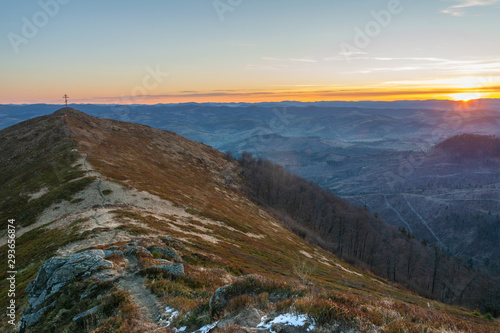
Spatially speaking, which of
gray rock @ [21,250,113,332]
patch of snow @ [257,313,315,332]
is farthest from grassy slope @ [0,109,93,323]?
patch of snow @ [257,313,315,332]

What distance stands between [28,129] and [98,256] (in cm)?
12704

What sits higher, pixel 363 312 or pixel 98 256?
pixel 363 312

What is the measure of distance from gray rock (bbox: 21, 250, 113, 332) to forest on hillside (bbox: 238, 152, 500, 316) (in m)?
90.4

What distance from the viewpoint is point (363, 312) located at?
1084 centimetres

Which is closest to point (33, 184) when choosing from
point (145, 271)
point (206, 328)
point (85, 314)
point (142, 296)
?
point (145, 271)

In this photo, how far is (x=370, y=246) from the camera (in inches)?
4692

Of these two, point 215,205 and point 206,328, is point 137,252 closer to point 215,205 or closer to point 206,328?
point 206,328

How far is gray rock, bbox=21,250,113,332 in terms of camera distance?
55.0 feet

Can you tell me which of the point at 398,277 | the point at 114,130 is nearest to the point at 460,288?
the point at 398,277

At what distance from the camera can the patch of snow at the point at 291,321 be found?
32.6 feet

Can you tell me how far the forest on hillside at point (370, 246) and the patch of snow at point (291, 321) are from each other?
309ft

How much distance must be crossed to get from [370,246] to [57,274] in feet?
414

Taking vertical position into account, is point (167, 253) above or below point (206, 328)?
below

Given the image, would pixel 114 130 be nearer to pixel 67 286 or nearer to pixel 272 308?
pixel 67 286
